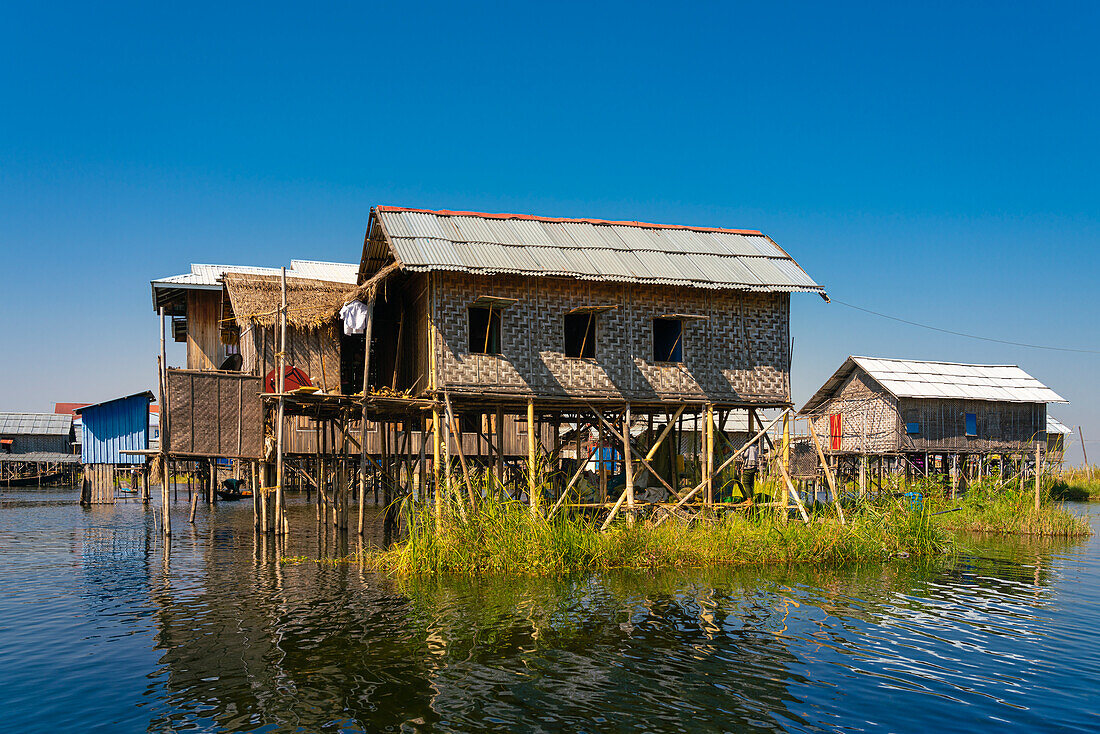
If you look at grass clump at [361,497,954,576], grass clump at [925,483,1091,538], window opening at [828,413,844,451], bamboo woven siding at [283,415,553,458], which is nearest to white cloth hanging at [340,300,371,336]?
grass clump at [361,497,954,576]

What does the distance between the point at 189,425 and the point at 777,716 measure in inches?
591

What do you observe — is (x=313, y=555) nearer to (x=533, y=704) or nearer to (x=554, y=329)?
(x=554, y=329)

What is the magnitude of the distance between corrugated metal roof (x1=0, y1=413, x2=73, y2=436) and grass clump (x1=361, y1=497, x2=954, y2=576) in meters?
45.6

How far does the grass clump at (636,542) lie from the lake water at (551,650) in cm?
53

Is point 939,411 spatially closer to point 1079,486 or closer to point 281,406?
point 1079,486

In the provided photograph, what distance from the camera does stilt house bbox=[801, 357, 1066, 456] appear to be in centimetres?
3281

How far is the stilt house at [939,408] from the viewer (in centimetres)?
3281

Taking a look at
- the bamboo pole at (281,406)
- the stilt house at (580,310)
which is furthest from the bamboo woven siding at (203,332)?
the stilt house at (580,310)

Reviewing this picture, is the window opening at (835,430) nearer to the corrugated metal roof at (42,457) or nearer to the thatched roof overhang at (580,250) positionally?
the thatched roof overhang at (580,250)

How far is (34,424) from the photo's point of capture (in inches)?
2062

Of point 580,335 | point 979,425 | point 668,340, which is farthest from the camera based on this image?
point 979,425

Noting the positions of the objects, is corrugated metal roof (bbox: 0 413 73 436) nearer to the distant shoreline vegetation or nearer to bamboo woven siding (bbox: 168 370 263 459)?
bamboo woven siding (bbox: 168 370 263 459)

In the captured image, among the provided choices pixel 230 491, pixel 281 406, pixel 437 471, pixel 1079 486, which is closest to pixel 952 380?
pixel 1079 486

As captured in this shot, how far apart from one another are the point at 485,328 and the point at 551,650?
9.62 m
